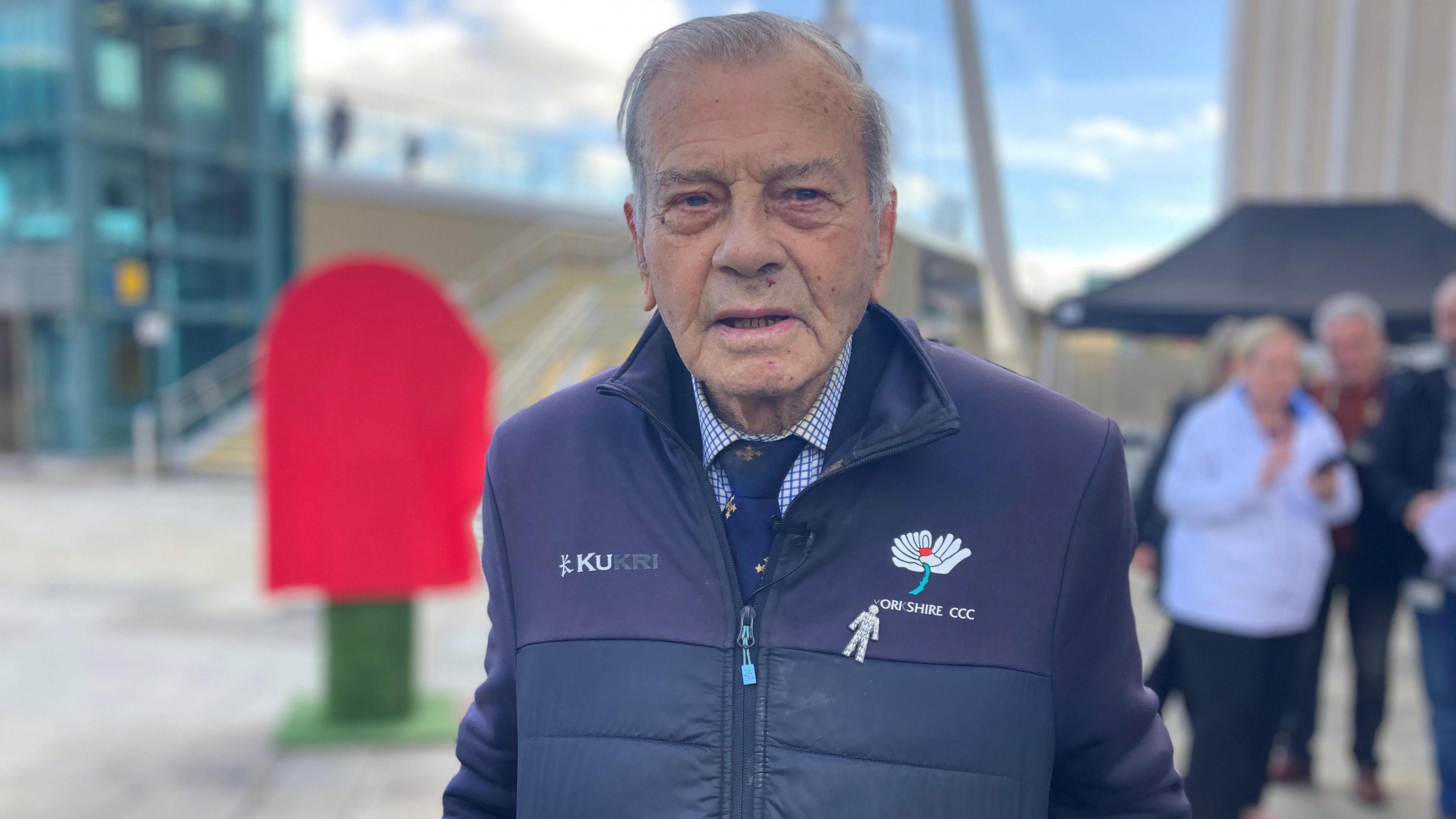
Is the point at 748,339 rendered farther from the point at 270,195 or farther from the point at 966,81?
the point at 270,195

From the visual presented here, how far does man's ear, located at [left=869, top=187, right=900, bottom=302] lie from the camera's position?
116cm

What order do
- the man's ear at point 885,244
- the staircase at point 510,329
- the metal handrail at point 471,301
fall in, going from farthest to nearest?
the metal handrail at point 471,301 < the staircase at point 510,329 < the man's ear at point 885,244

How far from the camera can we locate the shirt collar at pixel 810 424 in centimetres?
120

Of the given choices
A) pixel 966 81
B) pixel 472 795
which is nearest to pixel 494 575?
pixel 472 795

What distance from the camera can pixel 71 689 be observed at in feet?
16.9

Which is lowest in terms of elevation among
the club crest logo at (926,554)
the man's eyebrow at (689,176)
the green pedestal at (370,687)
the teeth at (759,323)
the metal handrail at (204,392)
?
the metal handrail at (204,392)

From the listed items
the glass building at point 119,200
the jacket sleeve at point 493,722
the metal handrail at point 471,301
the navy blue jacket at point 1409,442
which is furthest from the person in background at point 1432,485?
the glass building at point 119,200

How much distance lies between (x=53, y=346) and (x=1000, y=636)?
17759 millimetres

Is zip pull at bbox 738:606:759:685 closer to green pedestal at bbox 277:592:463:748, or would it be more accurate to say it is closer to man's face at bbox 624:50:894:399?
man's face at bbox 624:50:894:399

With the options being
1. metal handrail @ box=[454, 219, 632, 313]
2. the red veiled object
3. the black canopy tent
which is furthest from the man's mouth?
metal handrail @ box=[454, 219, 632, 313]

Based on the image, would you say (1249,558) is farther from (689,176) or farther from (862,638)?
(689,176)

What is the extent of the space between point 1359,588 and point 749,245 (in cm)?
355

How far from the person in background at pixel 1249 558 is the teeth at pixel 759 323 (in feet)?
7.32

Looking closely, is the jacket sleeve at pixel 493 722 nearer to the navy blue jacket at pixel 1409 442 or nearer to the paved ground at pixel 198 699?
the paved ground at pixel 198 699
